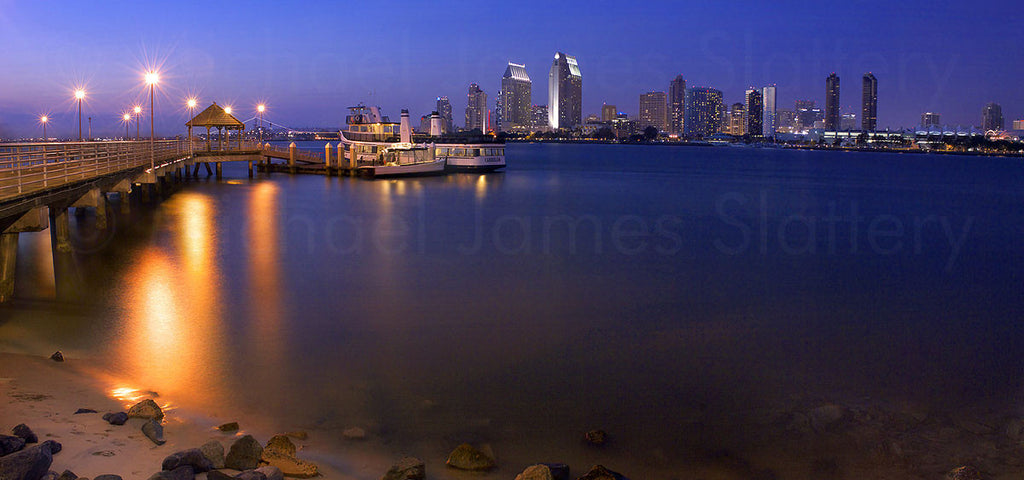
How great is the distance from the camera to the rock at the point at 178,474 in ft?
18.0

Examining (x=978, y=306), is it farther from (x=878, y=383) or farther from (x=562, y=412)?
(x=562, y=412)

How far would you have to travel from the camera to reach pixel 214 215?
27.4 m

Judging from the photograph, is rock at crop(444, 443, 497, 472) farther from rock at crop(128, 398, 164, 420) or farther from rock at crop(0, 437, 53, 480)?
rock at crop(0, 437, 53, 480)

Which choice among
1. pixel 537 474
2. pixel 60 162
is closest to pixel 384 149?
pixel 60 162

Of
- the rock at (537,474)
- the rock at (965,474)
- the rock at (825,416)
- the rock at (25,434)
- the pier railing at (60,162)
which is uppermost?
the pier railing at (60,162)

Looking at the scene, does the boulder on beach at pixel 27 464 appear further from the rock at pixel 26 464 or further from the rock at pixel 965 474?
the rock at pixel 965 474

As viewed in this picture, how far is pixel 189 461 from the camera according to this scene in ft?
19.0

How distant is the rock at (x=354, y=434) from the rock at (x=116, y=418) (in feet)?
6.53

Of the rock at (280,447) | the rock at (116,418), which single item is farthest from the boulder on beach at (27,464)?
the rock at (280,447)

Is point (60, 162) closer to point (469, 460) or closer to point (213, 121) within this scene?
point (469, 460)

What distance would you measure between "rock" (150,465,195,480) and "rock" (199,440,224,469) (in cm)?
32

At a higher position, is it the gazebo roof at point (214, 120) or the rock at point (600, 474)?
the gazebo roof at point (214, 120)

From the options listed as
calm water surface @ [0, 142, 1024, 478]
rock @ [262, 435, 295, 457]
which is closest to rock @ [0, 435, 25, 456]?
rock @ [262, 435, 295, 457]

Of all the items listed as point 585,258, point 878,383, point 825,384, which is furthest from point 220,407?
point 585,258
